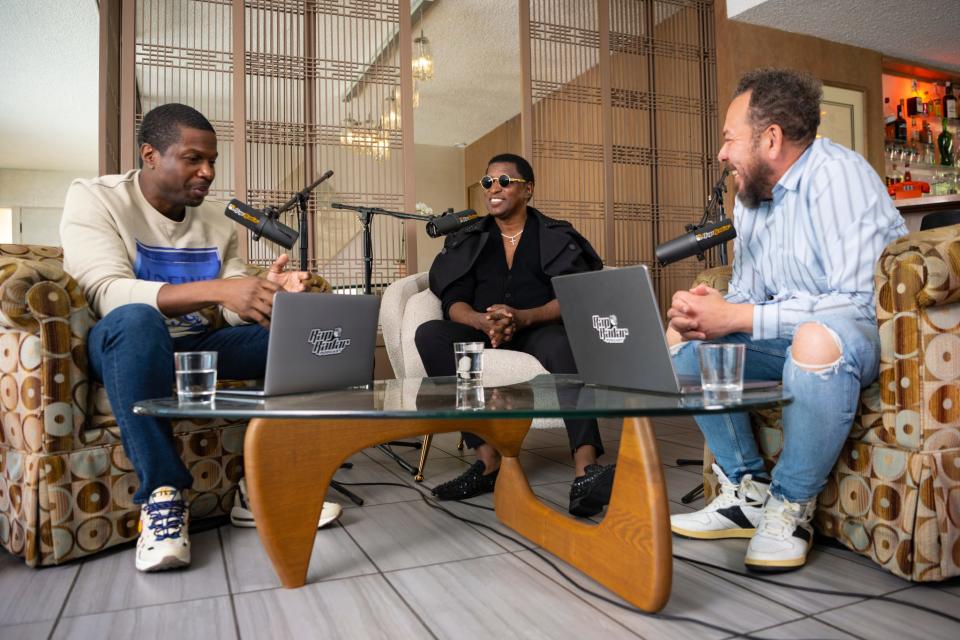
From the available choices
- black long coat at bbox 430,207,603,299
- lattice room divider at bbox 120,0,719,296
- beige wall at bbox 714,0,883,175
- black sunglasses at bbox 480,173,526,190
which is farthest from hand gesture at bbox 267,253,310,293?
beige wall at bbox 714,0,883,175

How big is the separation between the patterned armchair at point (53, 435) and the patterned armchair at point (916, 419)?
159cm

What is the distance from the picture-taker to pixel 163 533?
55.8 inches

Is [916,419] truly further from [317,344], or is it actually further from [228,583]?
[228,583]

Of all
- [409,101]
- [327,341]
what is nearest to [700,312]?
[327,341]

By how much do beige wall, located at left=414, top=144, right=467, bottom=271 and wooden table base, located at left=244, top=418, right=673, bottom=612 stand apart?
809cm

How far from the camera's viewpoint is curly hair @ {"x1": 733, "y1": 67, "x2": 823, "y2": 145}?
1.55 meters

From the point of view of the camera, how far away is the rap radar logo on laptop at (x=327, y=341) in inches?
52.7

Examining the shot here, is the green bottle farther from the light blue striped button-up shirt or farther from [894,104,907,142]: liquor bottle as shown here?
the light blue striped button-up shirt

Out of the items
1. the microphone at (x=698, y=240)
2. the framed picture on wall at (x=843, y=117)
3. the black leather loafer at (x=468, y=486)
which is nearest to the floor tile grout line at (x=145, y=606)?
the black leather loafer at (x=468, y=486)

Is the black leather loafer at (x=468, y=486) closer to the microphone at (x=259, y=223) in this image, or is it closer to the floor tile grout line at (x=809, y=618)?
the microphone at (x=259, y=223)

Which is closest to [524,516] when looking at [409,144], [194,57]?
[409,144]

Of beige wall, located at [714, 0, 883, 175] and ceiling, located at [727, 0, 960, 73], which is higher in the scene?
ceiling, located at [727, 0, 960, 73]

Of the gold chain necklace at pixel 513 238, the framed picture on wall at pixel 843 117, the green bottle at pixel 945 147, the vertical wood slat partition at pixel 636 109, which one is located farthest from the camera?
the green bottle at pixel 945 147

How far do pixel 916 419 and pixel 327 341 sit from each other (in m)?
1.12
